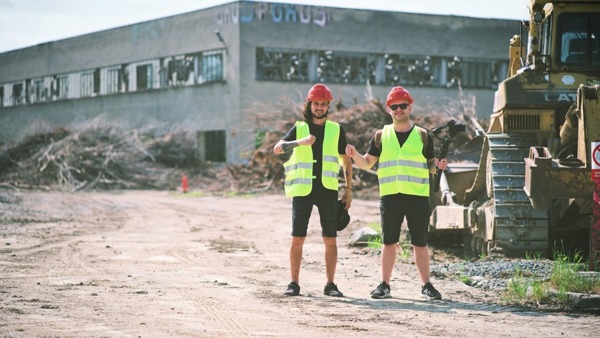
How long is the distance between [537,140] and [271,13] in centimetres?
2453

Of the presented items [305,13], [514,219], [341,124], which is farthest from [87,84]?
[514,219]

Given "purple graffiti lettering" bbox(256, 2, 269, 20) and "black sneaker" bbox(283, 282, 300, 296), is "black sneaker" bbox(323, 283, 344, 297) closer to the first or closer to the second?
"black sneaker" bbox(283, 282, 300, 296)

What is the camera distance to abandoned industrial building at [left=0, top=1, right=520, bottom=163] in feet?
116

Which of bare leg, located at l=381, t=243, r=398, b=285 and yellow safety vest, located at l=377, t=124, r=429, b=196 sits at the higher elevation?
yellow safety vest, located at l=377, t=124, r=429, b=196

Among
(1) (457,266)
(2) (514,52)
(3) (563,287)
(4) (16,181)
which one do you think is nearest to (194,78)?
(4) (16,181)

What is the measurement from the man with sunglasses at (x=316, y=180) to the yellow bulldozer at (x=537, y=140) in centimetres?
237

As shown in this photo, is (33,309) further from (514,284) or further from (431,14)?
(431,14)

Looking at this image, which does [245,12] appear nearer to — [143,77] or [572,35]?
[143,77]

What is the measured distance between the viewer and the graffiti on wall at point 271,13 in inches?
1378

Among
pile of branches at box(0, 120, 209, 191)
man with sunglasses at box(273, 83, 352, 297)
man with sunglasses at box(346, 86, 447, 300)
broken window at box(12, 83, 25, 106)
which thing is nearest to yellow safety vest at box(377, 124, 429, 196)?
man with sunglasses at box(346, 86, 447, 300)

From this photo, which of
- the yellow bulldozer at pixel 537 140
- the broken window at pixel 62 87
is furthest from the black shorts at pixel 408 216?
the broken window at pixel 62 87

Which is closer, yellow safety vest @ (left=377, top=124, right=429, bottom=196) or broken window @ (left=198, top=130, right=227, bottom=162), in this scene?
yellow safety vest @ (left=377, top=124, right=429, bottom=196)

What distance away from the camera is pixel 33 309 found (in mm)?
7941

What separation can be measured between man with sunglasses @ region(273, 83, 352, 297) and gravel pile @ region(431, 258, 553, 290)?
171 centimetres
